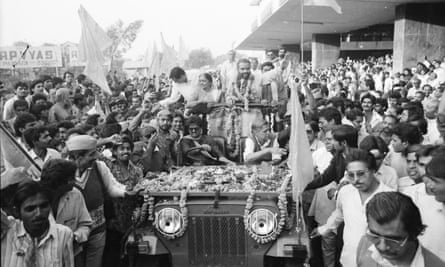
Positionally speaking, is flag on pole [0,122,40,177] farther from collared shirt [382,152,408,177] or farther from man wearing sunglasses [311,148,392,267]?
collared shirt [382,152,408,177]

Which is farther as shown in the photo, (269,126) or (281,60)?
(281,60)

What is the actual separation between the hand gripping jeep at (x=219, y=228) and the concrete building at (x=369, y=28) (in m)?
15.2

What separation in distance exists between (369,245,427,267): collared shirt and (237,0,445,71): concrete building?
1696cm

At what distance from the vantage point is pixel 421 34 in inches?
728

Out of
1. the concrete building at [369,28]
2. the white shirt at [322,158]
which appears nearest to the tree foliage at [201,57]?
the concrete building at [369,28]

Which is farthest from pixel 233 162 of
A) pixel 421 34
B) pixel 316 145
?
pixel 421 34

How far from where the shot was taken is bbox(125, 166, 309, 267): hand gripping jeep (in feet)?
14.0

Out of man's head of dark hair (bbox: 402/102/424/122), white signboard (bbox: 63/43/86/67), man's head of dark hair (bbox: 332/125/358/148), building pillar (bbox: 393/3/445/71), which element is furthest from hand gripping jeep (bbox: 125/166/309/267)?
building pillar (bbox: 393/3/445/71)

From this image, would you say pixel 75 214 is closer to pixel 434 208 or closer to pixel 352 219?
pixel 352 219

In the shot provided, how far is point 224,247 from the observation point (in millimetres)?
4391

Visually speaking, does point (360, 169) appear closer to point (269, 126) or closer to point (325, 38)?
point (269, 126)

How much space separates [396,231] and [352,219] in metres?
1.49

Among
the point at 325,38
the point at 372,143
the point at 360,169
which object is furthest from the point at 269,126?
the point at 325,38

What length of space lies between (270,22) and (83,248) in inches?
968
